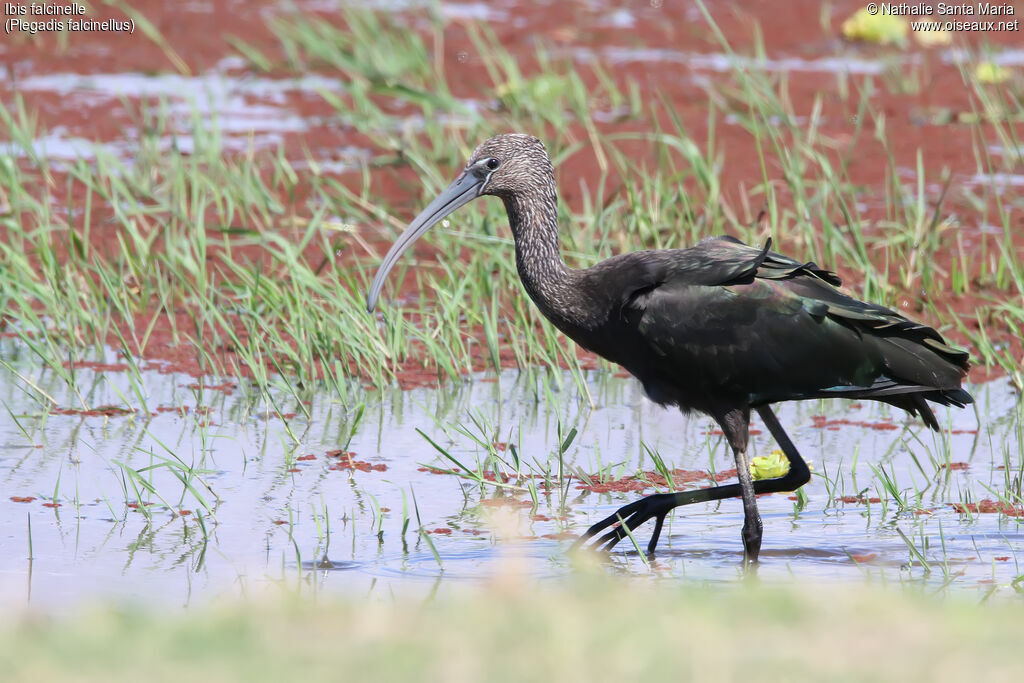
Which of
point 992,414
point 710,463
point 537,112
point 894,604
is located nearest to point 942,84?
point 537,112

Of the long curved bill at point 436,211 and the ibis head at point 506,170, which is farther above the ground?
the ibis head at point 506,170

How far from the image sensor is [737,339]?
202 inches

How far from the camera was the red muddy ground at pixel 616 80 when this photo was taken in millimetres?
9289

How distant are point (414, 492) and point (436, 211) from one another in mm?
986

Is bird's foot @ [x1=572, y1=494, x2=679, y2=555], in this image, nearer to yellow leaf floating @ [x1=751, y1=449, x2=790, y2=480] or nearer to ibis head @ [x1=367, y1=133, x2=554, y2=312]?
yellow leaf floating @ [x1=751, y1=449, x2=790, y2=480]

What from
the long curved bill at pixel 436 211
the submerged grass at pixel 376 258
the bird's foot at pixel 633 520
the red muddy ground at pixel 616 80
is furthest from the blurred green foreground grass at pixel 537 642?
the red muddy ground at pixel 616 80

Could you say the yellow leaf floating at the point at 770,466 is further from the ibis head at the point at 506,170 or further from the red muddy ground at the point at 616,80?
the red muddy ground at the point at 616,80

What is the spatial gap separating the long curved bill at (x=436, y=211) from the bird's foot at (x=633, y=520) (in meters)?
1.15

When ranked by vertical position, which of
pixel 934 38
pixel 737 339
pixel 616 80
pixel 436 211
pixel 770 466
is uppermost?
pixel 934 38

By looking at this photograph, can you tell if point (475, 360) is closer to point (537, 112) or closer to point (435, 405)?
point (435, 405)

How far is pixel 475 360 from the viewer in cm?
758

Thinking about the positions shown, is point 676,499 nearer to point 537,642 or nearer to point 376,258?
point 537,642

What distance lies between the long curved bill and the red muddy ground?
1.51 meters

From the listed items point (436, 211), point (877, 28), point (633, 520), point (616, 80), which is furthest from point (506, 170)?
point (877, 28)
